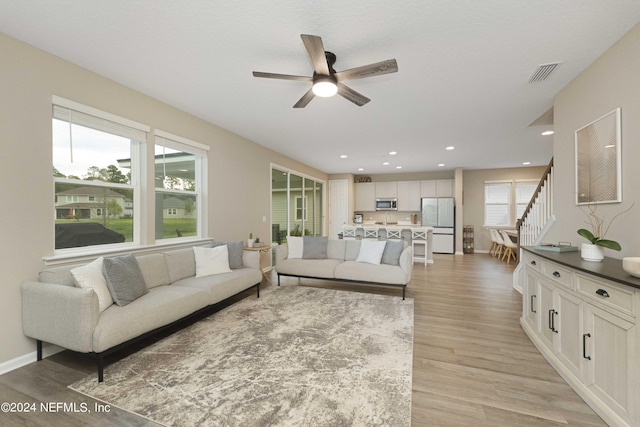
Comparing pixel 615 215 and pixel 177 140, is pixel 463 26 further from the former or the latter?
pixel 177 140

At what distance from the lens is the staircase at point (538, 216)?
12.3 ft

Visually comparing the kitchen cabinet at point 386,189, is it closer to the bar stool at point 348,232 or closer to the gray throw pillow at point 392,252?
the bar stool at point 348,232

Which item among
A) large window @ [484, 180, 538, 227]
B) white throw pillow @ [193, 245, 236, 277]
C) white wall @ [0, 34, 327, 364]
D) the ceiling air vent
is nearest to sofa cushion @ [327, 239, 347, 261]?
white throw pillow @ [193, 245, 236, 277]

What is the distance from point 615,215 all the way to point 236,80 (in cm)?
376

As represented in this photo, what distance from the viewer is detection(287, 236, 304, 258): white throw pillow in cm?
480

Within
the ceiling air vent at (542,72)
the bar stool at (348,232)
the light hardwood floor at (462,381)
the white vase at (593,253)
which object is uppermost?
the ceiling air vent at (542,72)

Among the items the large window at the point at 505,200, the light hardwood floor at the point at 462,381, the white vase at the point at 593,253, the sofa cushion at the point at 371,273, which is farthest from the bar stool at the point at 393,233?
the white vase at the point at 593,253

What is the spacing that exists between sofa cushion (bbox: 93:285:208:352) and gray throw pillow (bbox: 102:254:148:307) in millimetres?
68

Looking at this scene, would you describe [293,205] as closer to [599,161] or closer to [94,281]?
[94,281]

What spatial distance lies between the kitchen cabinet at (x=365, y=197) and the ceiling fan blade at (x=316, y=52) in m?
7.63

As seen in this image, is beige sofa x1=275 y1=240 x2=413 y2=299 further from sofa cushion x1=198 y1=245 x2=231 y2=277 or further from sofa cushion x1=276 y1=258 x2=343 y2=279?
sofa cushion x1=198 y1=245 x2=231 y2=277

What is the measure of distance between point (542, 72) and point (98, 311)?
180 inches

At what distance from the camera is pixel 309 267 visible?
449 cm

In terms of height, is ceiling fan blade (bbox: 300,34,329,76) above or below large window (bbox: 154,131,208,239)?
above
